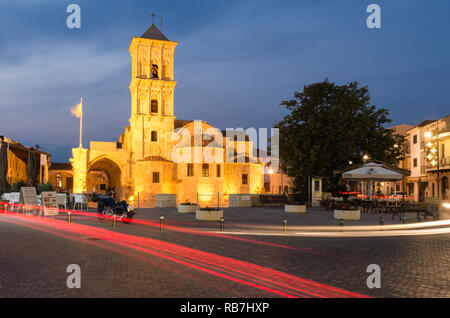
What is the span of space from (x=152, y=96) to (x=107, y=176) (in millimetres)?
23885

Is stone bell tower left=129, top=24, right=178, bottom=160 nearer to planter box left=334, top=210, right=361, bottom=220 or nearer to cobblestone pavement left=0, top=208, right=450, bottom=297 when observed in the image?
planter box left=334, top=210, right=361, bottom=220

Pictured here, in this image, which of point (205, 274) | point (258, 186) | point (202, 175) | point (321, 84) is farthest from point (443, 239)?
point (258, 186)

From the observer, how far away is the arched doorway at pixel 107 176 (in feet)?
187

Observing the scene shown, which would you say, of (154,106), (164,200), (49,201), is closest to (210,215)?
(49,201)

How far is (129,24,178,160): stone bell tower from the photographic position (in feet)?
173

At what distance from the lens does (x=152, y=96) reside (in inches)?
2101

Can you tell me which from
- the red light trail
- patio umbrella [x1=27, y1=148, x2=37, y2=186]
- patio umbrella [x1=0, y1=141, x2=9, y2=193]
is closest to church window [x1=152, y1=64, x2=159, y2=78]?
patio umbrella [x1=27, y1=148, x2=37, y2=186]

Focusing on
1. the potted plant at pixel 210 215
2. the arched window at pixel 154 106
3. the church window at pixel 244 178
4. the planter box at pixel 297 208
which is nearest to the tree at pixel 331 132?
the planter box at pixel 297 208

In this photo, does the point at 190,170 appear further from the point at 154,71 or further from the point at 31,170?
the point at 31,170

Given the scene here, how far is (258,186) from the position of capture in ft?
184

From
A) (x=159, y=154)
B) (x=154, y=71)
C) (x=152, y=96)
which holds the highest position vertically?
(x=154, y=71)

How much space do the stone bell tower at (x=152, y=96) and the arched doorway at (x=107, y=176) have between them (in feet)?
21.7

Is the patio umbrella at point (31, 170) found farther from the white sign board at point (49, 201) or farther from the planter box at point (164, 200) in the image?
the planter box at point (164, 200)
